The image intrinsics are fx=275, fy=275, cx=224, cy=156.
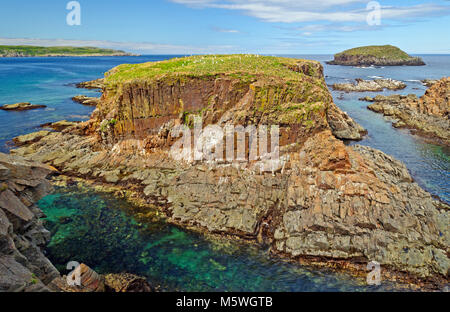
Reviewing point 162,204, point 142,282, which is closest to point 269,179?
point 162,204

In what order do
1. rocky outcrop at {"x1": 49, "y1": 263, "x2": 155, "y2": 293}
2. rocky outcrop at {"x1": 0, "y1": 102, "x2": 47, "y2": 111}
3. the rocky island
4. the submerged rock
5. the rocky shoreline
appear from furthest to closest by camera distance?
rocky outcrop at {"x1": 0, "y1": 102, "x2": 47, "y2": 111} → the submerged rock → the rocky island → rocky outcrop at {"x1": 49, "y1": 263, "x2": 155, "y2": 293} → the rocky shoreline

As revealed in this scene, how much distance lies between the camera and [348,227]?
2389 centimetres

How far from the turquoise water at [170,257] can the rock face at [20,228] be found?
155 inches

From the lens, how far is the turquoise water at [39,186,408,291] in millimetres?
20244

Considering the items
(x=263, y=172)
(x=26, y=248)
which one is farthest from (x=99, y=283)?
(x=263, y=172)

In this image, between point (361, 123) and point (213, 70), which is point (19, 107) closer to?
point (213, 70)

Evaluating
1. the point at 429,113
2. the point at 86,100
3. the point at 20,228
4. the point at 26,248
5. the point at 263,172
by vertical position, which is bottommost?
the point at 26,248

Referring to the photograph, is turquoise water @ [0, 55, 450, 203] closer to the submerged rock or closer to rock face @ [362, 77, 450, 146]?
the submerged rock

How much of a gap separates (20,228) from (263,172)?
73.1 ft

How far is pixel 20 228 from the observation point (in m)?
18.5

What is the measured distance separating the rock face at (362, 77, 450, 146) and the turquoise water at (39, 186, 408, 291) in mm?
46532

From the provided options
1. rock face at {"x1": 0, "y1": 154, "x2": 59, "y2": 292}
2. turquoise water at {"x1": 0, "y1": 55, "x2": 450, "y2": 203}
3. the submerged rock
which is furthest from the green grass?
rock face at {"x1": 0, "y1": 154, "x2": 59, "y2": 292}

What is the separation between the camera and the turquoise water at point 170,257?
20244 mm

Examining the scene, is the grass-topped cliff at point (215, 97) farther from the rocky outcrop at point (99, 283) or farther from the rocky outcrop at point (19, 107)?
the rocky outcrop at point (19, 107)
